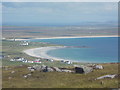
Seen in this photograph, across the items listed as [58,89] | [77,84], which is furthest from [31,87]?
[77,84]

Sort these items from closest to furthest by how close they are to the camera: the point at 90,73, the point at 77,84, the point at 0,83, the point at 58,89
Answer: the point at 58,89
the point at 77,84
the point at 0,83
the point at 90,73

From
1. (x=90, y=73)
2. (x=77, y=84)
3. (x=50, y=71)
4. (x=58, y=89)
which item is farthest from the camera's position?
(x=50, y=71)

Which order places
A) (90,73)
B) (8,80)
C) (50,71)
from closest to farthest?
(8,80)
(90,73)
(50,71)

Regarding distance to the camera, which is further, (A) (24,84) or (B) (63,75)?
(B) (63,75)

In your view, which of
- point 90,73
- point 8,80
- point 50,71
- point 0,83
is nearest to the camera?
point 0,83

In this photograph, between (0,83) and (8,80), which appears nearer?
(0,83)

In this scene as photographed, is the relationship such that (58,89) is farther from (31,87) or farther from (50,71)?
(50,71)

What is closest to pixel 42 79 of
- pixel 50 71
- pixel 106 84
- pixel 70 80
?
pixel 70 80

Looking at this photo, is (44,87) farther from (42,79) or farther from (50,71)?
(50,71)
